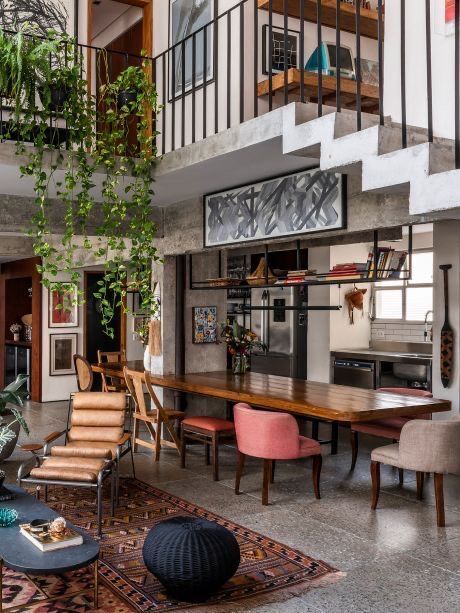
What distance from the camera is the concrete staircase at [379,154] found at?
3320mm

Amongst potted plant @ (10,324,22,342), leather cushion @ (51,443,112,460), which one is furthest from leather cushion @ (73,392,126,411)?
potted plant @ (10,324,22,342)

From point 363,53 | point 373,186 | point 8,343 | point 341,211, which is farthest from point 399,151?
point 8,343

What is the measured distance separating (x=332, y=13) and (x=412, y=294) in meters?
5.60

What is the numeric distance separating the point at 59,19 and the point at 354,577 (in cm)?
604

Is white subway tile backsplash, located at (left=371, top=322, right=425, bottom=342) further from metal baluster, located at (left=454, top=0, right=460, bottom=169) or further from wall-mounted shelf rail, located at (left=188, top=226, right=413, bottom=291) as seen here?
metal baluster, located at (left=454, top=0, right=460, bottom=169)

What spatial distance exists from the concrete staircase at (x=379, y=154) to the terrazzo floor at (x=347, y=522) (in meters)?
2.18

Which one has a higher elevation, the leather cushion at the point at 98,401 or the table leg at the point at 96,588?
the leather cushion at the point at 98,401

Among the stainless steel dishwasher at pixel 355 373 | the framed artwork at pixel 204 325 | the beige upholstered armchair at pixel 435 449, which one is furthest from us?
the stainless steel dishwasher at pixel 355 373

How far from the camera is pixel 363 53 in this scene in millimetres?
6918

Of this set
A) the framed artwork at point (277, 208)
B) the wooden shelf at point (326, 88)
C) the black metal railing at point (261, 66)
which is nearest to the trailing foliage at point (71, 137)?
the black metal railing at point (261, 66)

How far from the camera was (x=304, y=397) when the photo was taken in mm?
6355

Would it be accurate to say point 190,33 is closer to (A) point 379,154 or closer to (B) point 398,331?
(A) point 379,154

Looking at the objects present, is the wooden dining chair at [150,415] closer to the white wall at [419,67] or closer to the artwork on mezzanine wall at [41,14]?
the artwork on mezzanine wall at [41,14]

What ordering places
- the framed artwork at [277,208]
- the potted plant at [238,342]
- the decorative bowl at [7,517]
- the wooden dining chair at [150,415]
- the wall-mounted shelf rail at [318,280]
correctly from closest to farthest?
the decorative bowl at [7,517], the framed artwork at [277,208], the wall-mounted shelf rail at [318,280], the wooden dining chair at [150,415], the potted plant at [238,342]
